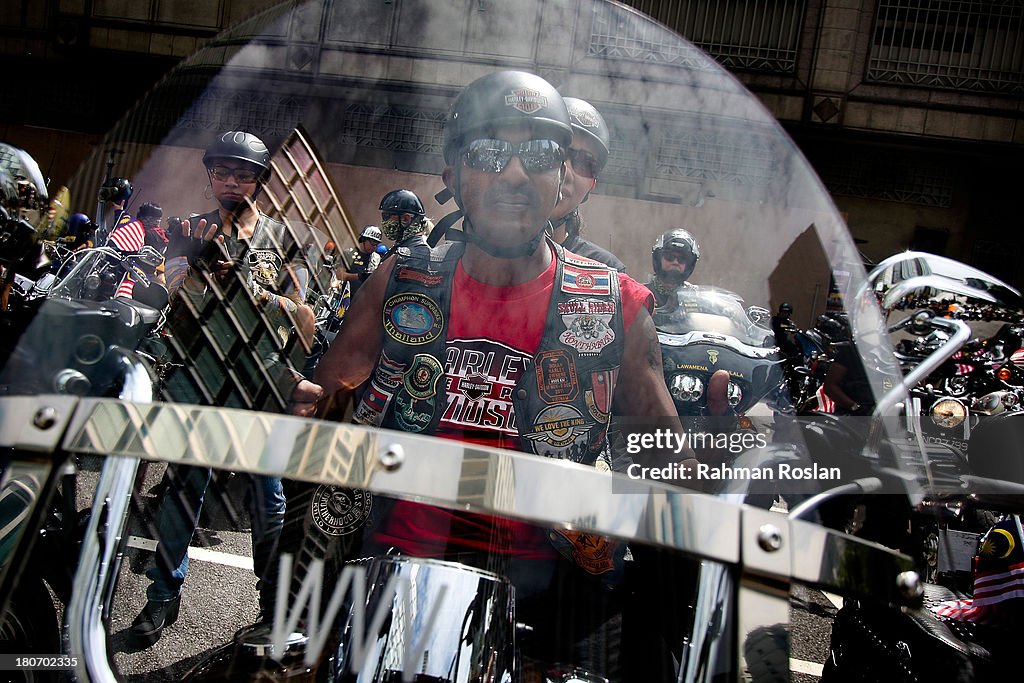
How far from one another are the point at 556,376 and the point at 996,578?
157 centimetres

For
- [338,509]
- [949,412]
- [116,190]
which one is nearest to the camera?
[338,509]

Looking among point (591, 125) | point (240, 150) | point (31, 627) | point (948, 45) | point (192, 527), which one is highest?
point (948, 45)

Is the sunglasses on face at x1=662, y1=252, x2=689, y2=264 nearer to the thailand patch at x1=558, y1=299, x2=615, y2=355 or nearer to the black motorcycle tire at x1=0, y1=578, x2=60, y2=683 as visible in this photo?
the thailand patch at x1=558, y1=299, x2=615, y2=355

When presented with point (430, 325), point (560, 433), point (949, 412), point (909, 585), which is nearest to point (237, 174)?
point (430, 325)

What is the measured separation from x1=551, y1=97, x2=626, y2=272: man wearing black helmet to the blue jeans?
0.57 m

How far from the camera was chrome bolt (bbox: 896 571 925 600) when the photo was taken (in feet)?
3.27

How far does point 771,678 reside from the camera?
1.02 meters

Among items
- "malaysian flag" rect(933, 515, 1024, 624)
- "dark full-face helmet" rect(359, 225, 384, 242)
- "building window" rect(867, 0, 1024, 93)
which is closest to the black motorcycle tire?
"dark full-face helmet" rect(359, 225, 384, 242)

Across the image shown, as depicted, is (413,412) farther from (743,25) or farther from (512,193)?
(743,25)

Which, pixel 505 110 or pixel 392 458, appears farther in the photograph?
pixel 505 110

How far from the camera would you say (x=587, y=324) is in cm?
130

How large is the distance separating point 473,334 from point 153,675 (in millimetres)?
632

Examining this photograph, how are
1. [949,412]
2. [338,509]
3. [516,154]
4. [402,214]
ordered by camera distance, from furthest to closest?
[949,412]
[402,214]
[516,154]
[338,509]

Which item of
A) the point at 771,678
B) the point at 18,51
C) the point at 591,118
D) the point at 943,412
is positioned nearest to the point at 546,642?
the point at 771,678
